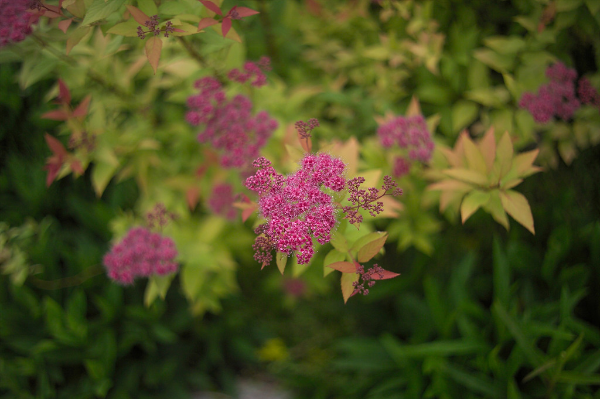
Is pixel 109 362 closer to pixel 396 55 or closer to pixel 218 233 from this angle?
pixel 218 233

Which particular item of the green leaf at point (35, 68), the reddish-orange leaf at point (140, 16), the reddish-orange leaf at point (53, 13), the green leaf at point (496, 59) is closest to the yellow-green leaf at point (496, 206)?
the green leaf at point (496, 59)

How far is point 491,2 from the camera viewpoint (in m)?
1.98

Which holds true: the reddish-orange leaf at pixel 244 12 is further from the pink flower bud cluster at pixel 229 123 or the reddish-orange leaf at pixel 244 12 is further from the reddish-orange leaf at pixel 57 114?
the reddish-orange leaf at pixel 57 114

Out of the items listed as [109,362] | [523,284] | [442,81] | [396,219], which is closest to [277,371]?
[109,362]

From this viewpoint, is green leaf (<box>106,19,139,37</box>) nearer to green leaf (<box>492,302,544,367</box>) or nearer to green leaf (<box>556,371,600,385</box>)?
green leaf (<box>492,302,544,367</box>)

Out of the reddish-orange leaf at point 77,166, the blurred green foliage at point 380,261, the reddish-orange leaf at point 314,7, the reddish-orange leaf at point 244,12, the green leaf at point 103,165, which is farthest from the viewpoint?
the reddish-orange leaf at point 314,7

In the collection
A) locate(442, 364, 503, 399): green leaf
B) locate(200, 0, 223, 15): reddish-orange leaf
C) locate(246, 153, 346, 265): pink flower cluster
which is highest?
locate(200, 0, 223, 15): reddish-orange leaf

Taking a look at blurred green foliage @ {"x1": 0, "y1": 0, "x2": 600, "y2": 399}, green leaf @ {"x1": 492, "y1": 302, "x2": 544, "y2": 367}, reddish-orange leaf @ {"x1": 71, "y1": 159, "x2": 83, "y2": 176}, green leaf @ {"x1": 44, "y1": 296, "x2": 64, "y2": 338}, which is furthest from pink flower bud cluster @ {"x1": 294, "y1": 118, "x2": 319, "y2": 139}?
green leaf @ {"x1": 44, "y1": 296, "x2": 64, "y2": 338}

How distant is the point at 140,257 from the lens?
1.28 m

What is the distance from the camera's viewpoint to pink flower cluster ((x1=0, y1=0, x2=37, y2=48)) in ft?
3.48

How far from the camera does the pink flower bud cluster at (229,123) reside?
1.25 meters

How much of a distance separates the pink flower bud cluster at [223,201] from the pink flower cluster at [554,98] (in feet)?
4.42

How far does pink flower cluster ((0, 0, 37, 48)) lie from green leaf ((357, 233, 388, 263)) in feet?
3.92

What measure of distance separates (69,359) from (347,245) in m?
2.04
